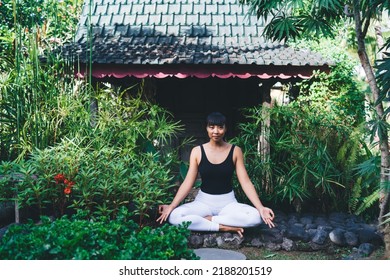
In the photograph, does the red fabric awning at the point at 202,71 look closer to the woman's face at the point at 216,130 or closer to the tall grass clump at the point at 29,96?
the tall grass clump at the point at 29,96

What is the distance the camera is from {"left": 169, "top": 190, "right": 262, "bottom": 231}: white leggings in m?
4.20

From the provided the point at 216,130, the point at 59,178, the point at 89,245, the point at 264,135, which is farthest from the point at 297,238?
the point at 89,245

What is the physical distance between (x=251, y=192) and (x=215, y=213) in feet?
1.54

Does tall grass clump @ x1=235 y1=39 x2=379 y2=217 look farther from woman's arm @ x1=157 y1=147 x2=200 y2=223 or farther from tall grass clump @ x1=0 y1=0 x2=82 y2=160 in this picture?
tall grass clump @ x1=0 y1=0 x2=82 y2=160

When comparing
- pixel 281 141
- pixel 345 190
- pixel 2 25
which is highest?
pixel 2 25

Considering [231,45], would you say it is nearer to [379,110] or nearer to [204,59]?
[204,59]

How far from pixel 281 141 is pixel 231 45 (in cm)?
198

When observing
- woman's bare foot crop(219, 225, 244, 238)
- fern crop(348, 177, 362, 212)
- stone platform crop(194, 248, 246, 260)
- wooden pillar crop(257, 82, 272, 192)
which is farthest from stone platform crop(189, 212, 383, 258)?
wooden pillar crop(257, 82, 272, 192)

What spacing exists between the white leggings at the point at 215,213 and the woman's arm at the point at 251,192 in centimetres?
17

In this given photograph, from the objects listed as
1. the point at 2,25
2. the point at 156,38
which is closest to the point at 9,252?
the point at 156,38

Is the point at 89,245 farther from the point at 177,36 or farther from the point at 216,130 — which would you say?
the point at 177,36

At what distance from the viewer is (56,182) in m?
4.15

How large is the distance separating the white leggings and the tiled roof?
2.37 meters

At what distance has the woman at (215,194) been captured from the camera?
4164mm
